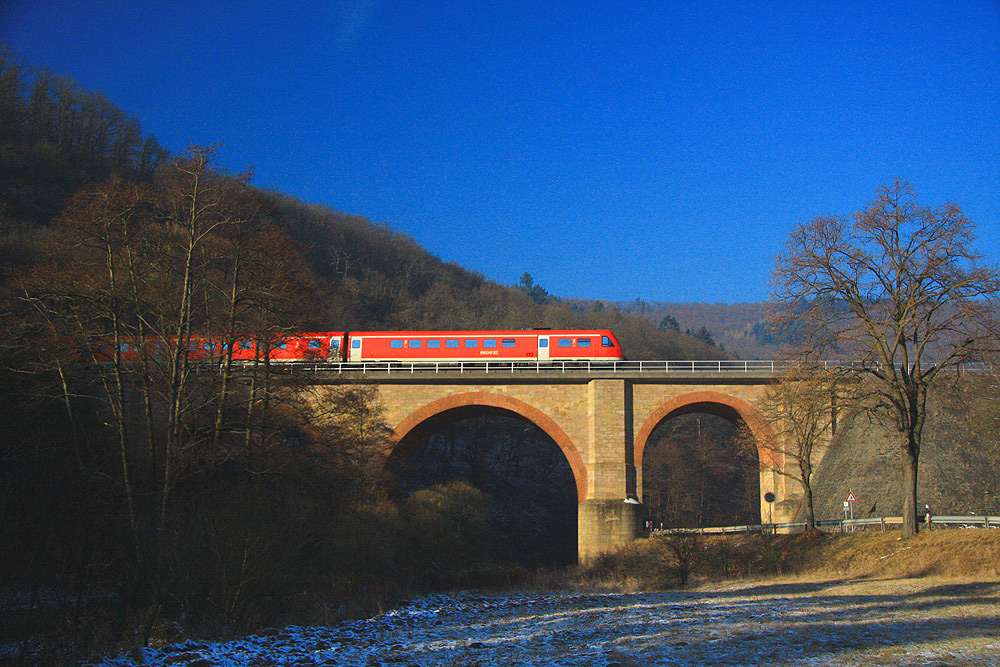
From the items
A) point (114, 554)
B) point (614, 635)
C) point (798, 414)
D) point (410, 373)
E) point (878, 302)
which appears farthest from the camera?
point (410, 373)

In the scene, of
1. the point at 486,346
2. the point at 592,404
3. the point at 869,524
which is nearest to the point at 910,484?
the point at 869,524

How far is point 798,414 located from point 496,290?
80.7 meters

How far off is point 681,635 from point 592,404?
2096cm

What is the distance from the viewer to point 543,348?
113 ft

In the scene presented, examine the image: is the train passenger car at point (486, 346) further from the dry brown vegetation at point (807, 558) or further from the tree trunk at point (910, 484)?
the tree trunk at point (910, 484)

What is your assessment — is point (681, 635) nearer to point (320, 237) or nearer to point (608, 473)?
point (608, 473)

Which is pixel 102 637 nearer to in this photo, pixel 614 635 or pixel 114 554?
pixel 114 554

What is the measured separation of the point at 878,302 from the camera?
2039cm

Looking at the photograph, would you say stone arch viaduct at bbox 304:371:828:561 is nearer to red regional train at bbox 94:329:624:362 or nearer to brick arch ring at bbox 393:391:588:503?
brick arch ring at bbox 393:391:588:503

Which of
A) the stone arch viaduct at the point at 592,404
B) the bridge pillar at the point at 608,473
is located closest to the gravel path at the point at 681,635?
the bridge pillar at the point at 608,473

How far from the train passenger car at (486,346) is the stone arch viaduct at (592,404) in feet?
6.85

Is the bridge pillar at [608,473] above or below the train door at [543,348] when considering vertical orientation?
below

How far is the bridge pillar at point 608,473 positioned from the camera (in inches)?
1186

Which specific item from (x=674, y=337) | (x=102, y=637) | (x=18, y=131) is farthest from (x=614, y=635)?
(x=674, y=337)
